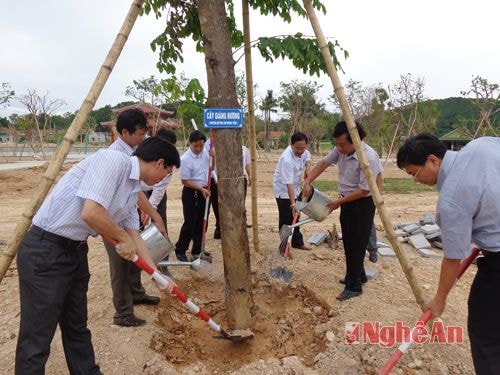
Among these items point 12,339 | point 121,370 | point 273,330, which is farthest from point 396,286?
point 12,339

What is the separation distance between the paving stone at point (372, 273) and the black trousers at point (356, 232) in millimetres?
454

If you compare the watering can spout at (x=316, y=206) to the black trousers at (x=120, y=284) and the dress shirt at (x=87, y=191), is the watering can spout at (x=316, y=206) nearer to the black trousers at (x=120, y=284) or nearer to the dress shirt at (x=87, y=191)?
the black trousers at (x=120, y=284)

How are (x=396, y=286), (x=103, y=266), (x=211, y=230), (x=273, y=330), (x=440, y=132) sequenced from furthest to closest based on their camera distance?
(x=440, y=132) < (x=211, y=230) < (x=103, y=266) < (x=396, y=286) < (x=273, y=330)

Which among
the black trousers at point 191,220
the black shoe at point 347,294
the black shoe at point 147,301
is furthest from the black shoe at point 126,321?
the black shoe at point 347,294

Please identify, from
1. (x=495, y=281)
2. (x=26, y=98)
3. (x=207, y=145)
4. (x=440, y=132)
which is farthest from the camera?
(x=440, y=132)

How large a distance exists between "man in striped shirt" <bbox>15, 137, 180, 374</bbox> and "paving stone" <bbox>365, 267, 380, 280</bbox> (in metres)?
2.89

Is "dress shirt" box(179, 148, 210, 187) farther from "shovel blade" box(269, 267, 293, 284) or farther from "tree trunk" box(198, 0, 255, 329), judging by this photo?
"tree trunk" box(198, 0, 255, 329)

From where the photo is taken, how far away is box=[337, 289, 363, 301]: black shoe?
12.4 feet

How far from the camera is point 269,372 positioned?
110 inches

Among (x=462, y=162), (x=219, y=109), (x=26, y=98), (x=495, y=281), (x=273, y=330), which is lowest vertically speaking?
(x=273, y=330)

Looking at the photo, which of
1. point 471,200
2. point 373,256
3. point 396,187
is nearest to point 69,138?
point 471,200

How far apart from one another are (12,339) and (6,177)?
12904 millimetres

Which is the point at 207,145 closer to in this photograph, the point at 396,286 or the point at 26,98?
the point at 396,286

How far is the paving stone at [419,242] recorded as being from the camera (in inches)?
221
